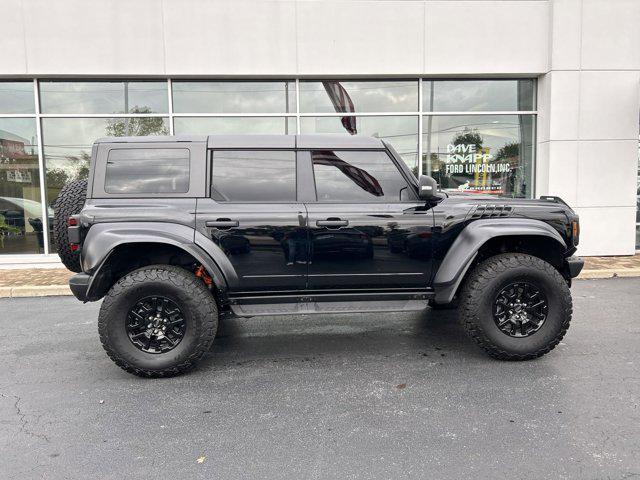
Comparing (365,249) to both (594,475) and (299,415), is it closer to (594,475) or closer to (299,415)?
(299,415)

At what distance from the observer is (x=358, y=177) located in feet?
13.4

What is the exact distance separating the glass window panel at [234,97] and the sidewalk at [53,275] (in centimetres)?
402

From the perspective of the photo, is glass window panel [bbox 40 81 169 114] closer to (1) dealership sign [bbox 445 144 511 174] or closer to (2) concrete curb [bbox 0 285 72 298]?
(2) concrete curb [bbox 0 285 72 298]

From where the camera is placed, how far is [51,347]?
15.5 ft

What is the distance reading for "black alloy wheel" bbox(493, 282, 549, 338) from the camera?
13.1 ft

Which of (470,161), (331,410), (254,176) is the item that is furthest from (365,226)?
(470,161)

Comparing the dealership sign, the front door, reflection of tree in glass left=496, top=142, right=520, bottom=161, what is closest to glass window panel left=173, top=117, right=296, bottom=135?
the dealership sign

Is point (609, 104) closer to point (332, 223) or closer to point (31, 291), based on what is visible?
point (332, 223)

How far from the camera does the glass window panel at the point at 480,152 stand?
31.9ft

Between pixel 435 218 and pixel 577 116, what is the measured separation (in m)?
6.76

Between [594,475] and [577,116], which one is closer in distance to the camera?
[594,475]

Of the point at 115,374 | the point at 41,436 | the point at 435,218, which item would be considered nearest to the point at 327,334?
the point at 435,218

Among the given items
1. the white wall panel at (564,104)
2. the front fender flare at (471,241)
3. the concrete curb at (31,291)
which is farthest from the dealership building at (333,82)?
the front fender flare at (471,241)

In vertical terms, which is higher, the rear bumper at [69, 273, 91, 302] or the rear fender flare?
the rear fender flare
